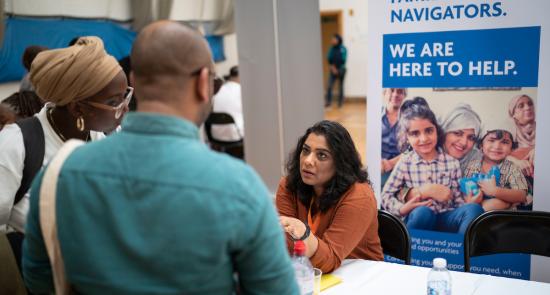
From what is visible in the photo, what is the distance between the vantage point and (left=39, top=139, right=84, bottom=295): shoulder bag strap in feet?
3.07

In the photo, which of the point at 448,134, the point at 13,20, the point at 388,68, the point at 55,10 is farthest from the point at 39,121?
the point at 55,10

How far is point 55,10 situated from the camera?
574 cm

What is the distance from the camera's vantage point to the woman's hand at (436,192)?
2785 mm

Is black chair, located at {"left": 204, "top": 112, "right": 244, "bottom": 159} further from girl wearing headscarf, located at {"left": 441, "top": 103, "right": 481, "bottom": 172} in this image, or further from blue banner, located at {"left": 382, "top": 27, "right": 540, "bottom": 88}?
girl wearing headscarf, located at {"left": 441, "top": 103, "right": 481, "bottom": 172}

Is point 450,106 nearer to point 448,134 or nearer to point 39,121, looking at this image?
point 448,134

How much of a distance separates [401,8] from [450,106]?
0.60 meters

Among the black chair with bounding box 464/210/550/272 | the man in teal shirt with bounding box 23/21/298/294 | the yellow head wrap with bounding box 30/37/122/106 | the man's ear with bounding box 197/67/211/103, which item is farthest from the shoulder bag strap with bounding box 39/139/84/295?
the black chair with bounding box 464/210/550/272

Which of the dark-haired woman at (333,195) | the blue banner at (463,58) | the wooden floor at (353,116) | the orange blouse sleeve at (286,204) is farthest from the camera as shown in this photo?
the wooden floor at (353,116)

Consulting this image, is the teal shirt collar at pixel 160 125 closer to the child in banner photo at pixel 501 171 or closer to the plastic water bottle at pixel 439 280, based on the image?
the plastic water bottle at pixel 439 280

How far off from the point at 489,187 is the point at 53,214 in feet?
7.68

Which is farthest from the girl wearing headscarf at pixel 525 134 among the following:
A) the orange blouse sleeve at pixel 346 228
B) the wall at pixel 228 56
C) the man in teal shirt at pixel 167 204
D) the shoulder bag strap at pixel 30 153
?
the wall at pixel 228 56

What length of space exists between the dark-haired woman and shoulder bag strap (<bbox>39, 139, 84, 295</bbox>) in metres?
1.09

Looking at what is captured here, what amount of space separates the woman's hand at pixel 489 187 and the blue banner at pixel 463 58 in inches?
20.3

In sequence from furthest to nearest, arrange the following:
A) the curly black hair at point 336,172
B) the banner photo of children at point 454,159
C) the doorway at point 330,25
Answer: the doorway at point 330,25 → the banner photo of children at point 454,159 → the curly black hair at point 336,172
